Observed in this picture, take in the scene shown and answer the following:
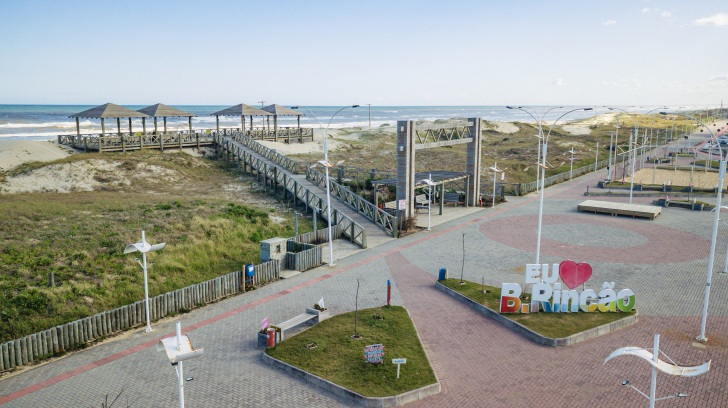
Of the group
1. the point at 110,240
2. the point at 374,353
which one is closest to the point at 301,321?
the point at 374,353

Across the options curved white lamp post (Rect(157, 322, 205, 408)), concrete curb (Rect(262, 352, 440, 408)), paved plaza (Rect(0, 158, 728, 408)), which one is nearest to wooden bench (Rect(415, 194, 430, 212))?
paved plaza (Rect(0, 158, 728, 408))

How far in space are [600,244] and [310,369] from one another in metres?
19.3

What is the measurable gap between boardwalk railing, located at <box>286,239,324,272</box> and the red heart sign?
10.9 m

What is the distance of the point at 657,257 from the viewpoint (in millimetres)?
23125

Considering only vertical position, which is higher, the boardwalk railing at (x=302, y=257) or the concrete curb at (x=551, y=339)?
the boardwalk railing at (x=302, y=257)

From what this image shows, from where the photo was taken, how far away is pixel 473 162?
118 ft

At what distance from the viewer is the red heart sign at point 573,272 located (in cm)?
1652

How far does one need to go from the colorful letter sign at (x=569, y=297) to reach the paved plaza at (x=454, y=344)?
0.93 meters

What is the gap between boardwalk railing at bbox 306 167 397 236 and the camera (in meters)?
28.5

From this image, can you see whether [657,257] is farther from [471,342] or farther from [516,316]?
[471,342]

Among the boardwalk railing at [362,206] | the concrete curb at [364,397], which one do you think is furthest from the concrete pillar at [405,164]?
the concrete curb at [364,397]

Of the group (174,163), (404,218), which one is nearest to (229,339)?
(404,218)

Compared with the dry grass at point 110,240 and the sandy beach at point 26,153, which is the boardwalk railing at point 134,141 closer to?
the sandy beach at point 26,153

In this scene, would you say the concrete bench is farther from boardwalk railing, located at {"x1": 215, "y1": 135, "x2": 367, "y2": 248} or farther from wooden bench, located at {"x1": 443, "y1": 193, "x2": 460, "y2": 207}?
wooden bench, located at {"x1": 443, "y1": 193, "x2": 460, "y2": 207}
